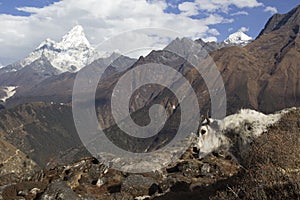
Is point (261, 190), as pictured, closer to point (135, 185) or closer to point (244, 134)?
point (244, 134)

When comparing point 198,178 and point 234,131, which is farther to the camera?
point 198,178

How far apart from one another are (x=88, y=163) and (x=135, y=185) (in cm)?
1472

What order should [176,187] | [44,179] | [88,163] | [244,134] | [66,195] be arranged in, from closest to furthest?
[244,134] → [66,195] → [176,187] → [44,179] → [88,163]

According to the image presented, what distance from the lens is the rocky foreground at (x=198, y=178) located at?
Answer: 675 inches

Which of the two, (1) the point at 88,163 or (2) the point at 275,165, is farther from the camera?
(1) the point at 88,163

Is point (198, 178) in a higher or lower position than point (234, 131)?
lower

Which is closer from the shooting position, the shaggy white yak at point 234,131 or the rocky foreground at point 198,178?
the rocky foreground at point 198,178

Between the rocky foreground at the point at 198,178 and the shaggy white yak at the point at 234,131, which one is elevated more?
the shaggy white yak at the point at 234,131

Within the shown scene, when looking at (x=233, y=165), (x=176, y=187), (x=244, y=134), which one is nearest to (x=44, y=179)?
(x=176, y=187)

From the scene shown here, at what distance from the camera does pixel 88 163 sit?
52.7m

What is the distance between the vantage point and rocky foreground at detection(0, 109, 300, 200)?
17141mm

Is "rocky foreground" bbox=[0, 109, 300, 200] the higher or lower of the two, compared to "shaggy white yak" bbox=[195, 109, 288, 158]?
lower

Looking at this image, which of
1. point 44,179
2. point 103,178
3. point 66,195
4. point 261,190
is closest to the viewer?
point 261,190

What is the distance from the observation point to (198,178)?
4403cm
